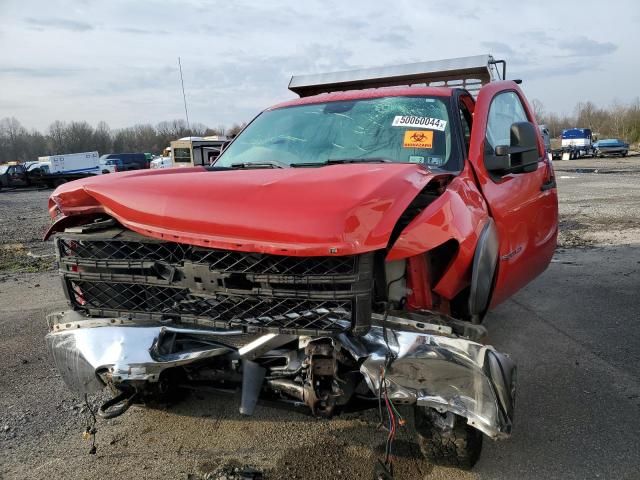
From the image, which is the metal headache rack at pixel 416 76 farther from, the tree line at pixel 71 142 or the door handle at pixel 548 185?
the tree line at pixel 71 142

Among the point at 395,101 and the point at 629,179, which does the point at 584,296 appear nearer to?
the point at 395,101

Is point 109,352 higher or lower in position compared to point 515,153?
lower

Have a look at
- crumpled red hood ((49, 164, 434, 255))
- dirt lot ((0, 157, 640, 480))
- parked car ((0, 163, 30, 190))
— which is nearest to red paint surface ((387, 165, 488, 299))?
crumpled red hood ((49, 164, 434, 255))

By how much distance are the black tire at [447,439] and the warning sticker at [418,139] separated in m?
1.66

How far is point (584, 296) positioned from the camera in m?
5.69

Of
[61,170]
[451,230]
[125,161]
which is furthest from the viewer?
[125,161]

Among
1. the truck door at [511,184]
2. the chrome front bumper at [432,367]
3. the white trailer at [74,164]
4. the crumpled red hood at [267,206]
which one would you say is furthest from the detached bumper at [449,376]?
the white trailer at [74,164]

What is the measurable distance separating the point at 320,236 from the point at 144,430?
1.94 m

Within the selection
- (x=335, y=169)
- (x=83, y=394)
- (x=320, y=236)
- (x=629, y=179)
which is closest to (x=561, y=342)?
(x=335, y=169)

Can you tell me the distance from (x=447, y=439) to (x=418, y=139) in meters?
1.83

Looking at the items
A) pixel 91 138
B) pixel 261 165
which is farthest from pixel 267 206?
pixel 91 138

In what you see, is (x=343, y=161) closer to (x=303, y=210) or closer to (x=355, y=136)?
(x=355, y=136)

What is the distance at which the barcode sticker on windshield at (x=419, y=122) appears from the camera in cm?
345

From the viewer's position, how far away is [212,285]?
7.75 ft
